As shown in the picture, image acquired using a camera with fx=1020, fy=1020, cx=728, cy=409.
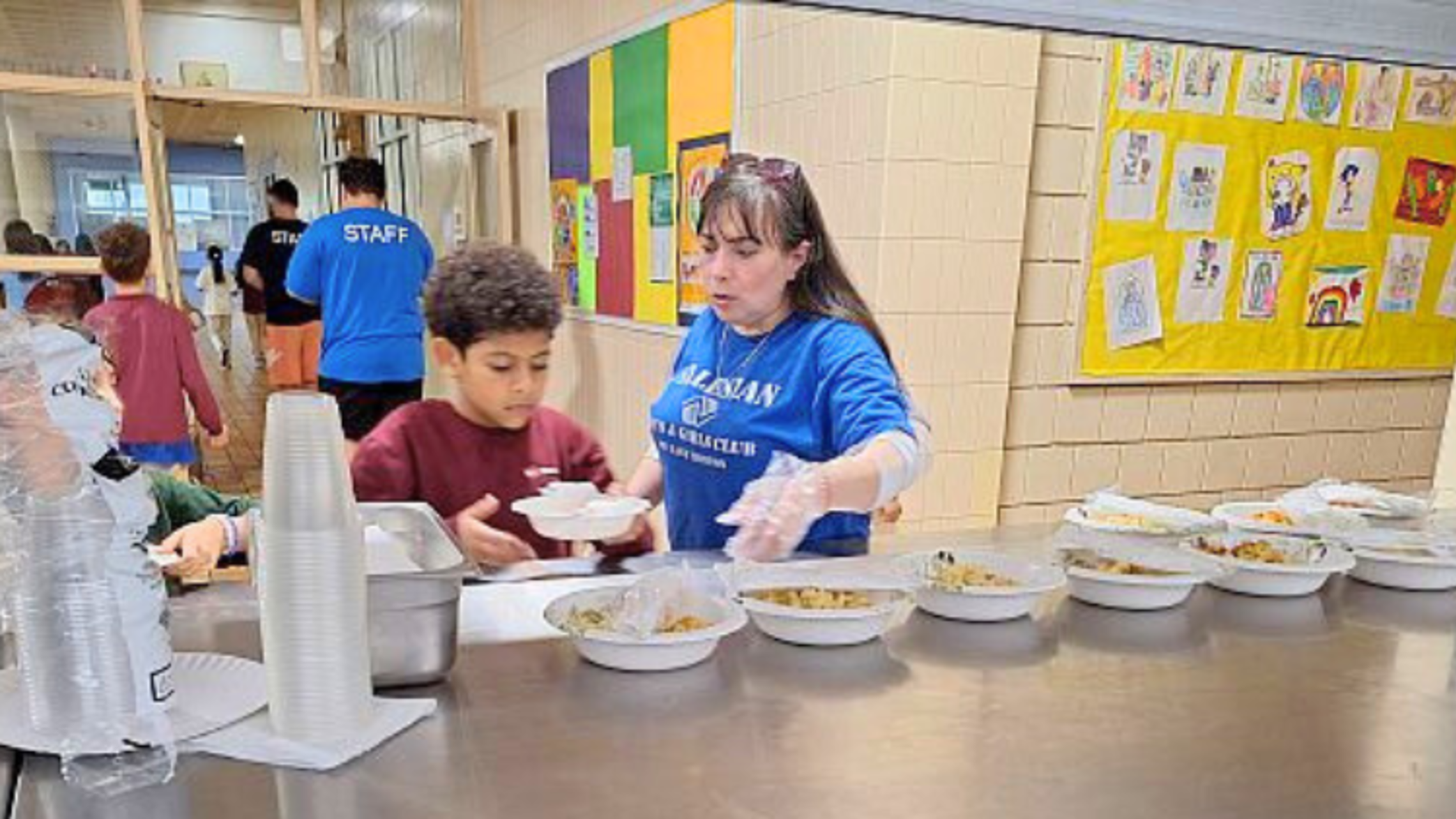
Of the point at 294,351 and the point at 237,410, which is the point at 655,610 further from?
the point at 237,410

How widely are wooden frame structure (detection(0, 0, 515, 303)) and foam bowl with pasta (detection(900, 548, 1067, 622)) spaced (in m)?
4.10

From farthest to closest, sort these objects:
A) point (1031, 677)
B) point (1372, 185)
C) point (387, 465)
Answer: point (1372, 185)
point (387, 465)
point (1031, 677)

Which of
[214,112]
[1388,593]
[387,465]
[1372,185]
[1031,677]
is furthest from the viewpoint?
[214,112]

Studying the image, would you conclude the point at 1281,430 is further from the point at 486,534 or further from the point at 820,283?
the point at 486,534

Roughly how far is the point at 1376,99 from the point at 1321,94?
0.21 m

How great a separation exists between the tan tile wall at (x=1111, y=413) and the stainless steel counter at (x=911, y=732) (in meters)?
1.66

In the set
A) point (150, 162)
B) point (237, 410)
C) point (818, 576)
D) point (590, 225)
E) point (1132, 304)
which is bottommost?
point (237, 410)

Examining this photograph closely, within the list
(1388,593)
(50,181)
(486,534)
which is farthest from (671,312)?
(50,181)

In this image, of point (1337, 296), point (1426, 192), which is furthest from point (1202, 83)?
point (1426, 192)

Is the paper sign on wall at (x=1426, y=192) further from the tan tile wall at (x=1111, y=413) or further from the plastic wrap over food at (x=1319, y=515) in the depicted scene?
the plastic wrap over food at (x=1319, y=515)

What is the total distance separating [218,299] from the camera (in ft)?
33.2

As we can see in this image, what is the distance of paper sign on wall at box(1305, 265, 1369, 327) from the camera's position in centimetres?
304

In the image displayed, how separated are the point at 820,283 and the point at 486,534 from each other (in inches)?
24.9

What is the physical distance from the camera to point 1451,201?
3.13 metres
